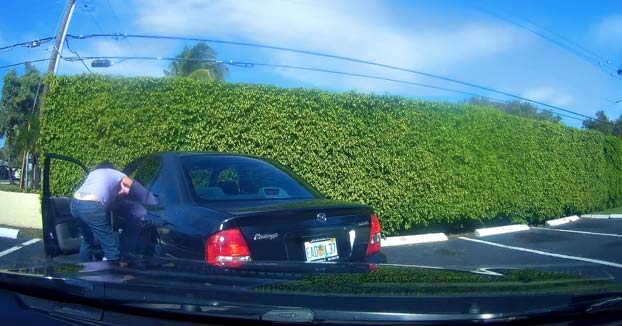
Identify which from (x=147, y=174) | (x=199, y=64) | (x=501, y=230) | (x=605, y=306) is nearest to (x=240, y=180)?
(x=147, y=174)

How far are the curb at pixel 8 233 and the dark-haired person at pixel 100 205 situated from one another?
19.0 feet

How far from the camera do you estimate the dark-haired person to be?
15.5 feet

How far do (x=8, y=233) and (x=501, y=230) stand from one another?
10.3 meters

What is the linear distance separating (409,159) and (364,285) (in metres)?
8.07

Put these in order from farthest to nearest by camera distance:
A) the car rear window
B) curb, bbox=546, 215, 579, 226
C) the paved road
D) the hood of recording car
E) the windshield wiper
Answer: curb, bbox=546, 215, 579, 226, the paved road, the car rear window, the hood of recording car, the windshield wiper

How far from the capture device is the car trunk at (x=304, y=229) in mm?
3387

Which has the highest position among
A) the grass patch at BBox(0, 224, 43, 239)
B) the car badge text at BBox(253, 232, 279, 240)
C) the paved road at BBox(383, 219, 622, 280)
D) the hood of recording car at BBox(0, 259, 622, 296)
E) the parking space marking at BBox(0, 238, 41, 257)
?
the car badge text at BBox(253, 232, 279, 240)

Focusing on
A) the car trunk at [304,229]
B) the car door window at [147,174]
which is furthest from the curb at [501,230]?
the car door window at [147,174]

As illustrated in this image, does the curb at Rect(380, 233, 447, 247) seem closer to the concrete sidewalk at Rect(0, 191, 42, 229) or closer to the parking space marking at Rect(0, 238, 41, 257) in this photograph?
the parking space marking at Rect(0, 238, 41, 257)

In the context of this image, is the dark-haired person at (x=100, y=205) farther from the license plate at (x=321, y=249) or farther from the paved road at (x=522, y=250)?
the paved road at (x=522, y=250)

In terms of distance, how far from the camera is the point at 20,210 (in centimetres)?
1103

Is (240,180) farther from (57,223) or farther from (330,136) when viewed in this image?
(330,136)

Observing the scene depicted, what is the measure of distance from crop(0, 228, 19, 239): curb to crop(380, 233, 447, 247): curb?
6880 mm

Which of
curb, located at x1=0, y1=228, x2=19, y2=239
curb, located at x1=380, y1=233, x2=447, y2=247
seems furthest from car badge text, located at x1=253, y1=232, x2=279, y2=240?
curb, located at x1=0, y1=228, x2=19, y2=239
